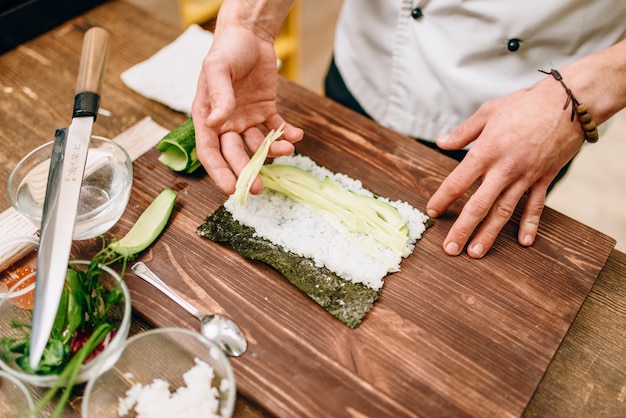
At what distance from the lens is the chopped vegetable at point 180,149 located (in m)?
1.60

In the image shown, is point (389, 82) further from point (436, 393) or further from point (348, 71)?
point (436, 393)

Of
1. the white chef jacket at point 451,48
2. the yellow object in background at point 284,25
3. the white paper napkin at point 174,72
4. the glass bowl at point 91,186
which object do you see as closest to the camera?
the glass bowl at point 91,186

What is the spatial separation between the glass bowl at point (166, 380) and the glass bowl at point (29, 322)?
33 mm

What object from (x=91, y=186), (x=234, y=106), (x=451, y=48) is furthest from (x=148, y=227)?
(x=451, y=48)

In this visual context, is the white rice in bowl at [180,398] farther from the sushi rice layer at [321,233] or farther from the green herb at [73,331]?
the sushi rice layer at [321,233]

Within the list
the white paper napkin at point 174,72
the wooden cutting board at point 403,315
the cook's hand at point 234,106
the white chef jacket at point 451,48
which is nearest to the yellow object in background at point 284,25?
the white paper napkin at point 174,72

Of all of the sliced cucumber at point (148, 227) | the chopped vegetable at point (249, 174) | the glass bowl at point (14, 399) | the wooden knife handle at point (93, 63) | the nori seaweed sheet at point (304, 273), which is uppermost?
the wooden knife handle at point (93, 63)

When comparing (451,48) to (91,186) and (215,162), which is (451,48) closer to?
(215,162)

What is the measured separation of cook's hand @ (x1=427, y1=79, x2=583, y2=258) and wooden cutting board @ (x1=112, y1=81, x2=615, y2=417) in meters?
0.07

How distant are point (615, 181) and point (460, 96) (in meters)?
2.52

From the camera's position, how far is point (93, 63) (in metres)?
1.61

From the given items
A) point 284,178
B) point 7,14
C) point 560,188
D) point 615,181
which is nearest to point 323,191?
point 284,178

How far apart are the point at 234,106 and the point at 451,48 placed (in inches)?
32.1

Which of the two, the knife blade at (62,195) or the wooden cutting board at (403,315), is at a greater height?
the knife blade at (62,195)
